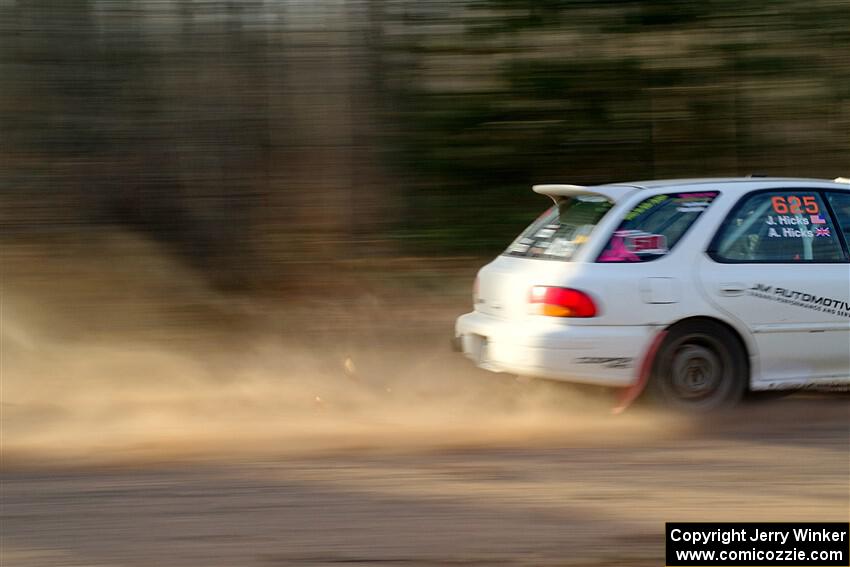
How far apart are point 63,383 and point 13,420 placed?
1.12 meters

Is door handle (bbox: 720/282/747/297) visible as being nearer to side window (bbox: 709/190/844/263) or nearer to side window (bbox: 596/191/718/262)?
side window (bbox: 709/190/844/263)

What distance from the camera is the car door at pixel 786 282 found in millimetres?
6695

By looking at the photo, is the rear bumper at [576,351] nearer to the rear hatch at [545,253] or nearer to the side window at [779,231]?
the rear hatch at [545,253]

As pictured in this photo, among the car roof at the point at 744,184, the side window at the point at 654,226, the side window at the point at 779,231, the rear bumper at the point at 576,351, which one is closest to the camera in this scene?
the rear bumper at the point at 576,351

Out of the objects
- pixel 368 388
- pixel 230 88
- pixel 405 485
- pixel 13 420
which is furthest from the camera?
pixel 230 88

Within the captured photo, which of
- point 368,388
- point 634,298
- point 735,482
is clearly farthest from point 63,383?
point 735,482

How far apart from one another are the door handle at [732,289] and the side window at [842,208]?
90 cm

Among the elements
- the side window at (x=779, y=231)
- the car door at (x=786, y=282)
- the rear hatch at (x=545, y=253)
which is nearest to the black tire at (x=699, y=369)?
the car door at (x=786, y=282)

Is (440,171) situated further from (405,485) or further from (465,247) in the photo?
(405,485)

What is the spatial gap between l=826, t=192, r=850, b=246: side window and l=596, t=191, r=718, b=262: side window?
84cm

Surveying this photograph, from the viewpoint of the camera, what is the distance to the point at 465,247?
35.4 feet

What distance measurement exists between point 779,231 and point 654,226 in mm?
864

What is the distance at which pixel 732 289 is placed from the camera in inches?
262

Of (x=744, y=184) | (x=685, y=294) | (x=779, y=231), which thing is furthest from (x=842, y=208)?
(x=685, y=294)
